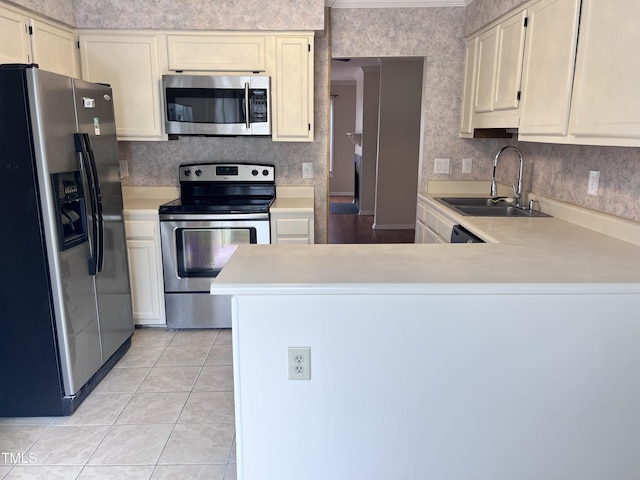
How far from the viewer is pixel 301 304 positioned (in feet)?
5.20

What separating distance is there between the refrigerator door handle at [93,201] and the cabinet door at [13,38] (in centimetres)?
62

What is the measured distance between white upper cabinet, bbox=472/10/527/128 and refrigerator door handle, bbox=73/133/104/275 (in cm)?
239

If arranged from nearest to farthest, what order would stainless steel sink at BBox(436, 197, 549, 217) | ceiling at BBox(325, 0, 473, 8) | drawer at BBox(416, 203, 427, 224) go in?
1. stainless steel sink at BBox(436, 197, 549, 217)
2. ceiling at BBox(325, 0, 473, 8)
3. drawer at BBox(416, 203, 427, 224)

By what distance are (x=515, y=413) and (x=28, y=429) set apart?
7.34ft

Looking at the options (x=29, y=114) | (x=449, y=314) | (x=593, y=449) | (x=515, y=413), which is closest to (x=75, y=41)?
(x=29, y=114)

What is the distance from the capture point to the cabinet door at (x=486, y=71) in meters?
3.09

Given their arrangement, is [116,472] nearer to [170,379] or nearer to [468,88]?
[170,379]

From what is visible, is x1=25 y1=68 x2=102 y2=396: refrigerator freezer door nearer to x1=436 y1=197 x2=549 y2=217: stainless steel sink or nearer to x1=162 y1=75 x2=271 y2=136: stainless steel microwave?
x1=162 y1=75 x2=271 y2=136: stainless steel microwave

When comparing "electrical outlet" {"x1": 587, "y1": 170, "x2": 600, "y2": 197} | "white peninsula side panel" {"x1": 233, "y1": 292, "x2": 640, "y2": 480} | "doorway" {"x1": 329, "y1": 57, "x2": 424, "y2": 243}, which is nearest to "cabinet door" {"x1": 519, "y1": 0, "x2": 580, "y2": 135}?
"electrical outlet" {"x1": 587, "y1": 170, "x2": 600, "y2": 197}

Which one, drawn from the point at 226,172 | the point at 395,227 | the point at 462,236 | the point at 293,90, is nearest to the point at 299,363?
the point at 462,236

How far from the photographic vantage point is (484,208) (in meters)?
3.29

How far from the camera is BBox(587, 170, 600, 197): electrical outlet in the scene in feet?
8.27

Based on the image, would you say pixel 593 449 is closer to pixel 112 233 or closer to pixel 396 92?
pixel 112 233

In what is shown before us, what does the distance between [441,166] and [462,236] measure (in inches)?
55.1
